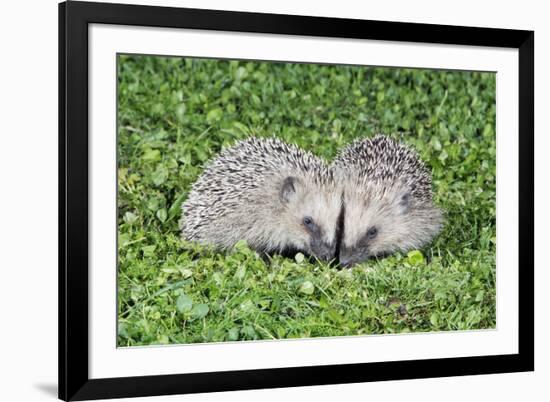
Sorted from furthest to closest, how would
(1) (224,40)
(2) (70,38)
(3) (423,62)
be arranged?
(3) (423,62) < (1) (224,40) < (2) (70,38)

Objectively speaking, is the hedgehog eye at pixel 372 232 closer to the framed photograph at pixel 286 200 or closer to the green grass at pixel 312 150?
the framed photograph at pixel 286 200

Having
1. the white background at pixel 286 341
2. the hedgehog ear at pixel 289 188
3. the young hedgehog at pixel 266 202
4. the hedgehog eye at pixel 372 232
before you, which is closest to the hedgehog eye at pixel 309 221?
the young hedgehog at pixel 266 202

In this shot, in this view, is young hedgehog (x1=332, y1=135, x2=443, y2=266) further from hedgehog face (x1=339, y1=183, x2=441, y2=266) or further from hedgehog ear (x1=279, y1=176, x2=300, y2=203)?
hedgehog ear (x1=279, y1=176, x2=300, y2=203)

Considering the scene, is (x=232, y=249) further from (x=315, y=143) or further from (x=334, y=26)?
(x=334, y=26)

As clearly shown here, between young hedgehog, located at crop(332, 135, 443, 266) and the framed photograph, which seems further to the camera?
young hedgehog, located at crop(332, 135, 443, 266)

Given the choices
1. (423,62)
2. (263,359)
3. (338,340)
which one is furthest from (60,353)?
(423,62)

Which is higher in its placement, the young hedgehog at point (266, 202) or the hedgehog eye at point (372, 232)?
the young hedgehog at point (266, 202)

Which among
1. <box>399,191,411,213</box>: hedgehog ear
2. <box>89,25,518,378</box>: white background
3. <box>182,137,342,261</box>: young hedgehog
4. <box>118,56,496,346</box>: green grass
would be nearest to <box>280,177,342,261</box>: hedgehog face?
<box>182,137,342,261</box>: young hedgehog
